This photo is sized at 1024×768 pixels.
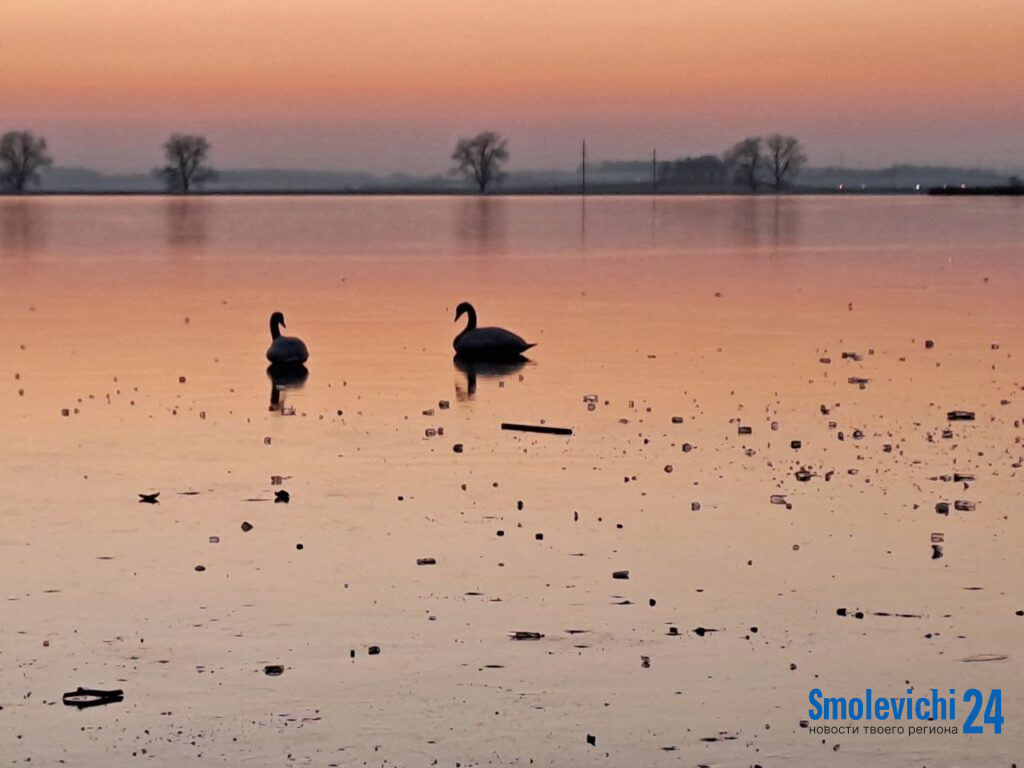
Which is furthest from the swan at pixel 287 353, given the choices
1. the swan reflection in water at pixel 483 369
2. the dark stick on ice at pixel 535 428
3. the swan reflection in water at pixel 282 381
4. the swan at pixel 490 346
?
the dark stick on ice at pixel 535 428

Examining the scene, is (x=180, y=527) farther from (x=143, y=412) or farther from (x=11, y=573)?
(x=143, y=412)

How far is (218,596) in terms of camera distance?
47.9 feet

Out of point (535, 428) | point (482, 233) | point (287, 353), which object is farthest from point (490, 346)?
point (482, 233)

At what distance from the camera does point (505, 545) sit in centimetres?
1645

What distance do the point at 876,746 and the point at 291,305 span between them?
3788 centimetres

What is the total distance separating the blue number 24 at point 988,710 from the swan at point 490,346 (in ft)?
67.6

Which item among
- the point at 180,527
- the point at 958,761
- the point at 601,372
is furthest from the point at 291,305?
the point at 958,761

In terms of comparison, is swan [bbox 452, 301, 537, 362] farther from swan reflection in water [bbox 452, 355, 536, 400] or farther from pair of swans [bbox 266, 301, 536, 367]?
swan reflection in water [bbox 452, 355, 536, 400]

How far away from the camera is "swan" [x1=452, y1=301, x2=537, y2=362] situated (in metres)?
32.2

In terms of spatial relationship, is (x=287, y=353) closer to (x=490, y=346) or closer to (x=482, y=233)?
(x=490, y=346)

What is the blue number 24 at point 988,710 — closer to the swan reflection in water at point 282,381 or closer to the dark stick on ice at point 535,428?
the dark stick on ice at point 535,428

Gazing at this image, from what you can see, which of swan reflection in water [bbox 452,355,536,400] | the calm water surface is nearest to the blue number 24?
the calm water surface

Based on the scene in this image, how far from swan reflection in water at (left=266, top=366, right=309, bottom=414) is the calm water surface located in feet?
0.80

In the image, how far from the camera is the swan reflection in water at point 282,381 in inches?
1055
